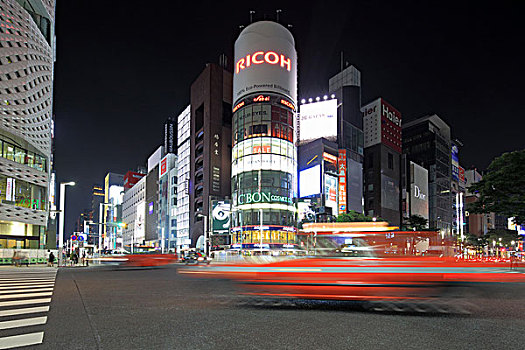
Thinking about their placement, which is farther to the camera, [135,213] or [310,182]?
[135,213]

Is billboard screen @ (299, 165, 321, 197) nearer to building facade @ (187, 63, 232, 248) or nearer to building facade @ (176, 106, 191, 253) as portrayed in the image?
building facade @ (187, 63, 232, 248)

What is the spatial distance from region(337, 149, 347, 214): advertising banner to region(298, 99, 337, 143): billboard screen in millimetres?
5466

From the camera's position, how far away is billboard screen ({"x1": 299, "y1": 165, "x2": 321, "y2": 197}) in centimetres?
8319

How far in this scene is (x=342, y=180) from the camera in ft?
310

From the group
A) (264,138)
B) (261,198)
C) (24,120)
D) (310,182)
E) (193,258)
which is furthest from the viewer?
(310,182)

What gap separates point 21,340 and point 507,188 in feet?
74.6

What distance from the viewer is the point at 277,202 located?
71688 mm

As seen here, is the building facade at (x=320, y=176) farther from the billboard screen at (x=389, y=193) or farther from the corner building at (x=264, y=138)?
the billboard screen at (x=389, y=193)

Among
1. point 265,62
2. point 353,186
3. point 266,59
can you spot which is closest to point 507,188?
point 265,62

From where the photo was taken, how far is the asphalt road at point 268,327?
560cm

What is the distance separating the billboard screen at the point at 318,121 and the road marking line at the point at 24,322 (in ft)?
283

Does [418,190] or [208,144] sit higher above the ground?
[208,144]

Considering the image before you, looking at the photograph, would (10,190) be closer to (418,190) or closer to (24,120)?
(24,120)

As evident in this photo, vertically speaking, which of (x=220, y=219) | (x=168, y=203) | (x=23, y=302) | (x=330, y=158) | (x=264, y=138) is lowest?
(x=23, y=302)
